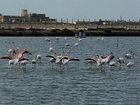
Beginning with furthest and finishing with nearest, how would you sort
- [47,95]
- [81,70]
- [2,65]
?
1. [2,65]
2. [81,70]
3. [47,95]

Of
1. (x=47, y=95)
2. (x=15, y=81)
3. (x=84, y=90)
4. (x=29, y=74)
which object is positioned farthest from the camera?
(x=29, y=74)

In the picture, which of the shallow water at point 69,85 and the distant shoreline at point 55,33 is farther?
the distant shoreline at point 55,33

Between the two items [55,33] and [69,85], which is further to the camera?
[55,33]

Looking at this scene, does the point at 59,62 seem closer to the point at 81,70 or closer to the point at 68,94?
the point at 81,70

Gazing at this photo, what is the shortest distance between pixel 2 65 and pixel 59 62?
16.1ft

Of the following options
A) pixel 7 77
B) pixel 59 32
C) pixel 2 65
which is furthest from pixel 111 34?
pixel 7 77

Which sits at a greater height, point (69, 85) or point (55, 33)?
point (69, 85)

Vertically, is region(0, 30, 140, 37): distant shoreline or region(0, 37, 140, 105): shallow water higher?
region(0, 37, 140, 105): shallow water

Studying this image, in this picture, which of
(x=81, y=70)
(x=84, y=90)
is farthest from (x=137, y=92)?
(x=81, y=70)

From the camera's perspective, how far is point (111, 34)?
4353 inches

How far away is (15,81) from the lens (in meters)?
29.2

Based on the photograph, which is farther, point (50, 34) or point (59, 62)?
point (50, 34)

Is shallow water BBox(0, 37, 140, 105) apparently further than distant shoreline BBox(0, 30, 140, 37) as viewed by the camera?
No

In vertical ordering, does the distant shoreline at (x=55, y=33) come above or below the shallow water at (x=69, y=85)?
below
